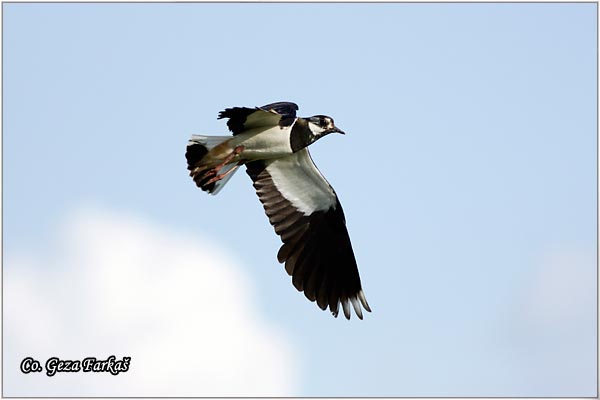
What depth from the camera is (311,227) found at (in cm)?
1777

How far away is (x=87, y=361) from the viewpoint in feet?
54.5

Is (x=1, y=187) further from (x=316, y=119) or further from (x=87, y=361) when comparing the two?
(x=316, y=119)

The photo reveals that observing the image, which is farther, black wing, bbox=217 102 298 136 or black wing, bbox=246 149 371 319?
black wing, bbox=246 149 371 319

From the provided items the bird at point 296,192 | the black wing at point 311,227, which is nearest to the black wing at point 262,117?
the bird at point 296,192

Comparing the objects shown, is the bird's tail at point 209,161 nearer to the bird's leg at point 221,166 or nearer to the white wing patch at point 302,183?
the bird's leg at point 221,166

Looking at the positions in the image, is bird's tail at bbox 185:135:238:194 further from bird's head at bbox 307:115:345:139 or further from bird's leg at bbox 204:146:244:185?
bird's head at bbox 307:115:345:139

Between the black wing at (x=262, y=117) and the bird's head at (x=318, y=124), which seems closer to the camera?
the black wing at (x=262, y=117)

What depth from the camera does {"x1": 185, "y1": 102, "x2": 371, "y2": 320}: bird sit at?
666 inches

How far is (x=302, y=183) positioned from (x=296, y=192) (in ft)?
0.52

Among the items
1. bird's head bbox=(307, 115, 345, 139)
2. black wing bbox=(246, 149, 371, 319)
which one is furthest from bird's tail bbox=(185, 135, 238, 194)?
bird's head bbox=(307, 115, 345, 139)

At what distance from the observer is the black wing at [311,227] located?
17.6m

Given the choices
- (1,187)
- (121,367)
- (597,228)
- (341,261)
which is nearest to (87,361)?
(121,367)

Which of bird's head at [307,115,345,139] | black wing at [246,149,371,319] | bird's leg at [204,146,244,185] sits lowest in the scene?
black wing at [246,149,371,319]

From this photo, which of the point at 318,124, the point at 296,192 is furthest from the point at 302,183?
the point at 318,124
